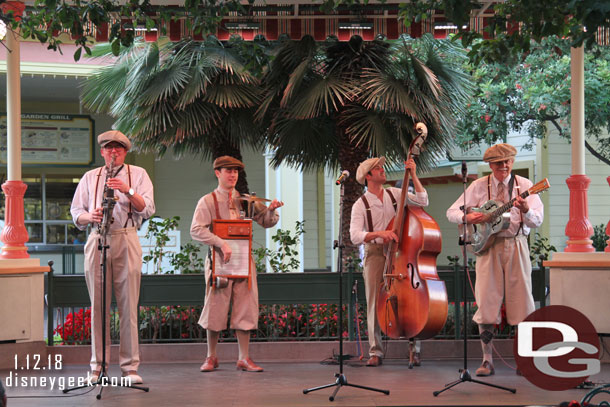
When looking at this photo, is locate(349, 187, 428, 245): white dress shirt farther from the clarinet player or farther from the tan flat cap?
the clarinet player

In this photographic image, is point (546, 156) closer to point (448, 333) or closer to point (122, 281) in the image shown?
point (448, 333)

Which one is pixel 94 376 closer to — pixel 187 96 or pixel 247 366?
pixel 247 366

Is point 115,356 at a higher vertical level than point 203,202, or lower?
lower

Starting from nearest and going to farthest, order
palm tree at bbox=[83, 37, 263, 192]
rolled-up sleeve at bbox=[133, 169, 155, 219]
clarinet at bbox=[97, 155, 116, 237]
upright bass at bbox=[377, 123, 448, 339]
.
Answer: clarinet at bbox=[97, 155, 116, 237]
upright bass at bbox=[377, 123, 448, 339]
rolled-up sleeve at bbox=[133, 169, 155, 219]
palm tree at bbox=[83, 37, 263, 192]

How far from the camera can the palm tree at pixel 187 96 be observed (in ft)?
31.6

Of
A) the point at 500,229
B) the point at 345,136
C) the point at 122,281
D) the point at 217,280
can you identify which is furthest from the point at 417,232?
the point at 345,136

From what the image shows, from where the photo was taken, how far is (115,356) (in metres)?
8.30

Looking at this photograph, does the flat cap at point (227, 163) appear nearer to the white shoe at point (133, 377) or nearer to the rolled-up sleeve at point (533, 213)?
the white shoe at point (133, 377)

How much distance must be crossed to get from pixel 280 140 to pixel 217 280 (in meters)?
3.17

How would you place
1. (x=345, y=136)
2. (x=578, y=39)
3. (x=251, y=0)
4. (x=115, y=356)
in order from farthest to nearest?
(x=345, y=136) → (x=115, y=356) → (x=251, y=0) → (x=578, y=39)

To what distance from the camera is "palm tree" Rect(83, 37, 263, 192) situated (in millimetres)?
9641

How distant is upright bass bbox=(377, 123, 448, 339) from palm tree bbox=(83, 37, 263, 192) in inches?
138

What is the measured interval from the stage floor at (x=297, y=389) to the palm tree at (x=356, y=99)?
2.66 m

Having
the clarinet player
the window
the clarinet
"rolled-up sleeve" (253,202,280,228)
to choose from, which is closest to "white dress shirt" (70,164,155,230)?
the clarinet player
